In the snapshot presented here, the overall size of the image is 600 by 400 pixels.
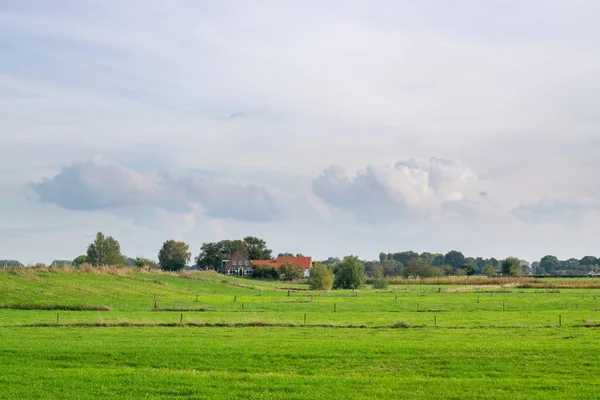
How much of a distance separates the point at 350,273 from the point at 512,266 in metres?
75.4

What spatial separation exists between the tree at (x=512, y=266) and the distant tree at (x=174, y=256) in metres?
92.1

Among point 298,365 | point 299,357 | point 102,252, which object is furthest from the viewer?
point 102,252

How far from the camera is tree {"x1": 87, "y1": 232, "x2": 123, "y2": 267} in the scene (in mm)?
155250

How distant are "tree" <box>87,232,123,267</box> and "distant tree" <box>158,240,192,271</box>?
3605 centimetres

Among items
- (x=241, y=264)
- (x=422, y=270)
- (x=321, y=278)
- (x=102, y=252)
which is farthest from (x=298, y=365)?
(x=241, y=264)

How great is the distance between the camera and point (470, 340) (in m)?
35.4

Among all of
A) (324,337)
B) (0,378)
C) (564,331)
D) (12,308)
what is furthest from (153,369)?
(12,308)

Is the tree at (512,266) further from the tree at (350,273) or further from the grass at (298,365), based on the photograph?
the grass at (298,365)

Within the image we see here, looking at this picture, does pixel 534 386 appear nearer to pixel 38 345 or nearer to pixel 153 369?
pixel 153 369

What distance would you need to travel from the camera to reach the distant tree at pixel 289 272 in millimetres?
164250

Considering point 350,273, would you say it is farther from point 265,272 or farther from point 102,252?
point 102,252

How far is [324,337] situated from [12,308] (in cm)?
3914

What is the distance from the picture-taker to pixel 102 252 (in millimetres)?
156250

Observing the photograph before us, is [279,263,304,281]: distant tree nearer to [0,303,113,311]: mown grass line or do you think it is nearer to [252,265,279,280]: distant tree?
[252,265,279,280]: distant tree
